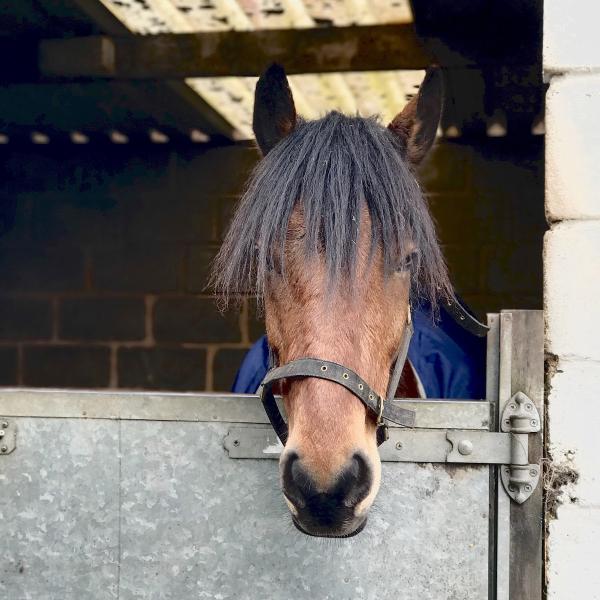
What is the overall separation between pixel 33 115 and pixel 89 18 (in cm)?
131

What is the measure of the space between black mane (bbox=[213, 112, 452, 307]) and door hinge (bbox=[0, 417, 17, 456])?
1.84 ft

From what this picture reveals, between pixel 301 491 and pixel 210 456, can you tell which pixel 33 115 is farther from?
pixel 301 491

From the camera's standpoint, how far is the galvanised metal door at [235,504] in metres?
1.67

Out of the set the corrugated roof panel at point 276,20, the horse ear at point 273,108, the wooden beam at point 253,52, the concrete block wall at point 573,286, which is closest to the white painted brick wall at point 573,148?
the concrete block wall at point 573,286

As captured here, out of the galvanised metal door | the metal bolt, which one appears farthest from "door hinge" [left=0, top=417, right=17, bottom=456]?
the metal bolt

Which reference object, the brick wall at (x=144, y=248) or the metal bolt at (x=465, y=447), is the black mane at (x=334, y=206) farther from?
the brick wall at (x=144, y=248)

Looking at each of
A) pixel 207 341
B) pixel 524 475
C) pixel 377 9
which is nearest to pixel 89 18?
pixel 377 9

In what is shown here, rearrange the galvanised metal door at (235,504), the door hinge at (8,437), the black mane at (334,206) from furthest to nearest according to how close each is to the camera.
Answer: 1. the door hinge at (8,437)
2. the galvanised metal door at (235,504)
3. the black mane at (334,206)

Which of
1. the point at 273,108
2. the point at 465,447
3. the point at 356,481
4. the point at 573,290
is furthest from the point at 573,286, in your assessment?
the point at 273,108

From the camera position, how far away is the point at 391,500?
169cm

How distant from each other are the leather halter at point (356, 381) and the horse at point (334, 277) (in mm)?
13

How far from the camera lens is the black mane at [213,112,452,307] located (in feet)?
5.16

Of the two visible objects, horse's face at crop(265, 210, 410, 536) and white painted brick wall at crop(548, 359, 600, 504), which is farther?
white painted brick wall at crop(548, 359, 600, 504)

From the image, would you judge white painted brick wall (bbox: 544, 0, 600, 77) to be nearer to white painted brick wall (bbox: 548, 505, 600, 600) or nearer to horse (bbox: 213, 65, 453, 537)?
horse (bbox: 213, 65, 453, 537)
